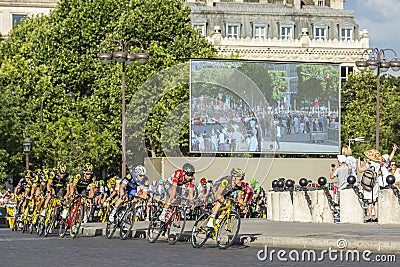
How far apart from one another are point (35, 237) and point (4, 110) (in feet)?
96.0

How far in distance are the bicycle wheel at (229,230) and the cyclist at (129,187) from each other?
4.72m

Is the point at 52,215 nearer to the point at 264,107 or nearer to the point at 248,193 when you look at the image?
the point at 248,193

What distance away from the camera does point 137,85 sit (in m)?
58.5

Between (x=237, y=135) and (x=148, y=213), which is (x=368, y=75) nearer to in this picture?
(x=237, y=135)

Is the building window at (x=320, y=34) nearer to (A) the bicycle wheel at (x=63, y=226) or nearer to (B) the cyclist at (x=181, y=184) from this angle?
(A) the bicycle wheel at (x=63, y=226)

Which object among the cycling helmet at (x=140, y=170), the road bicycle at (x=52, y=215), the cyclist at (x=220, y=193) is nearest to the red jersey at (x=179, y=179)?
the cyclist at (x=220, y=193)

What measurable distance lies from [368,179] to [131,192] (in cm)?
532

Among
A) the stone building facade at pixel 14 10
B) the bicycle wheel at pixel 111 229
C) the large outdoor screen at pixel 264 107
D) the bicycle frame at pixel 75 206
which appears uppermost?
the stone building facade at pixel 14 10

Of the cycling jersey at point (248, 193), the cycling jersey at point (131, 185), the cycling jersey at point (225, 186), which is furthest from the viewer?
the cycling jersey at point (248, 193)

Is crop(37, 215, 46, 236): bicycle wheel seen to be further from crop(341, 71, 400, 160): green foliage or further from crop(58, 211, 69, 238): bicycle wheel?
crop(341, 71, 400, 160): green foliage

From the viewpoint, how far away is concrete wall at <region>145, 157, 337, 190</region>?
45125 millimetres

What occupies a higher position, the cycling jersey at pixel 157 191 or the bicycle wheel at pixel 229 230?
the cycling jersey at pixel 157 191

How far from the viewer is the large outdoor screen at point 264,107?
1812 inches

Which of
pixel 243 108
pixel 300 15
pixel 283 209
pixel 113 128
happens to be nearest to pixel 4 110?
pixel 113 128
